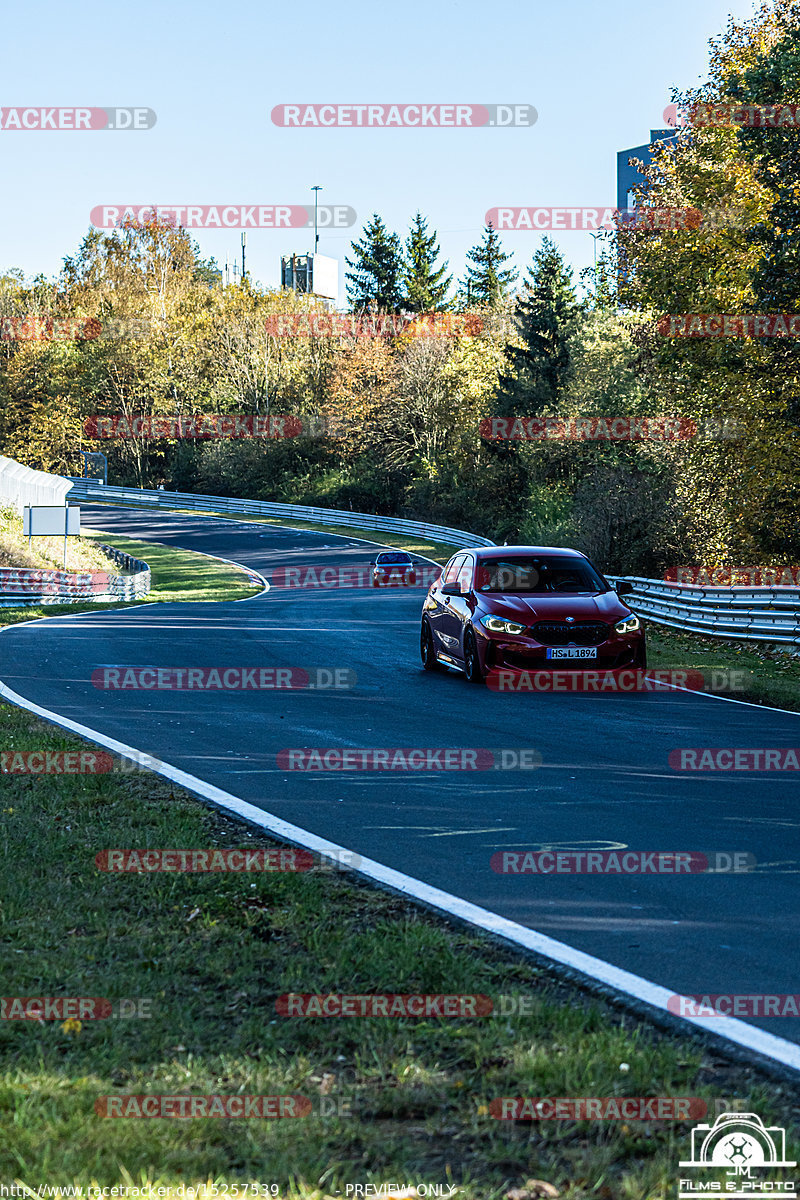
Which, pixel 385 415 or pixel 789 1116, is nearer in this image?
pixel 789 1116

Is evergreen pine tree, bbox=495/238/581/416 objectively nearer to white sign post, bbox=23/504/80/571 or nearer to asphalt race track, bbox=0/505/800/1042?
white sign post, bbox=23/504/80/571

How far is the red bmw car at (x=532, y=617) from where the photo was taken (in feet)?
46.5

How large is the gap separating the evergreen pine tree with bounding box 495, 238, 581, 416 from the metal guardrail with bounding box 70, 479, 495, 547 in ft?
22.4

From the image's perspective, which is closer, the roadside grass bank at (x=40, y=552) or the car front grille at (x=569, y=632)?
the car front grille at (x=569, y=632)

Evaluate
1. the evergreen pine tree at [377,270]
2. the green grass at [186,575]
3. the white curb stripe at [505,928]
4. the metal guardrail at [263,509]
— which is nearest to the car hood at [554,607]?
the white curb stripe at [505,928]

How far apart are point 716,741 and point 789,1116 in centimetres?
745

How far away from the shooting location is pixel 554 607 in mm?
14352

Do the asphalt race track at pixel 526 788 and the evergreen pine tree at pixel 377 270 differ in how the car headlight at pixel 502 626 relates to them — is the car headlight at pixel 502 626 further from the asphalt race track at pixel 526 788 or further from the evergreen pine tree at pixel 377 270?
the evergreen pine tree at pixel 377 270

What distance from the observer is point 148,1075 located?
12.2ft

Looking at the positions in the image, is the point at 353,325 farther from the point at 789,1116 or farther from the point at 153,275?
the point at 789,1116

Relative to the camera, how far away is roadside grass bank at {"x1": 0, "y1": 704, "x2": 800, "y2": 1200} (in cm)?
319

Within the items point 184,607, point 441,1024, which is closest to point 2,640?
point 184,607

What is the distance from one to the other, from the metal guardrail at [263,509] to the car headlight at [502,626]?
35.3 meters

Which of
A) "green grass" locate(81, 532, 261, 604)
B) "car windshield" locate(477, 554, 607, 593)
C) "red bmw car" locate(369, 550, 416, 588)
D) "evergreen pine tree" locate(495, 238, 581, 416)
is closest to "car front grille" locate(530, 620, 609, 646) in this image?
"car windshield" locate(477, 554, 607, 593)
